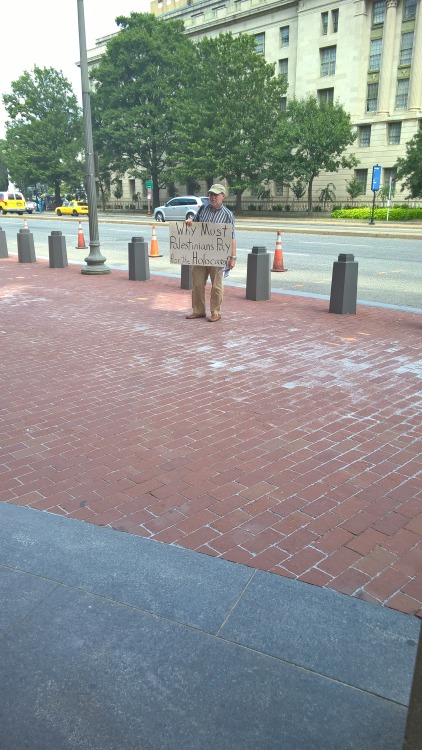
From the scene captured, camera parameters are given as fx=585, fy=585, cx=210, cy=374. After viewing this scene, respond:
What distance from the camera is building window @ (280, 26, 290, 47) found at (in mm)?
55719

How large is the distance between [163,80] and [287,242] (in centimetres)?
4004

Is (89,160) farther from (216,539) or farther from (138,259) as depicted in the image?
(216,539)

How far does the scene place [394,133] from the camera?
49.5m

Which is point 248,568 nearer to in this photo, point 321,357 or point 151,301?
point 321,357

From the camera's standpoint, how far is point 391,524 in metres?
3.28

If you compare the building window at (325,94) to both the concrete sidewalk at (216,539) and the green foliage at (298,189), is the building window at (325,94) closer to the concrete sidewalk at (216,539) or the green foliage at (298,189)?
the green foliage at (298,189)

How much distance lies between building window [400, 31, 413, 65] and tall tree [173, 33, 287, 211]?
34.8 ft

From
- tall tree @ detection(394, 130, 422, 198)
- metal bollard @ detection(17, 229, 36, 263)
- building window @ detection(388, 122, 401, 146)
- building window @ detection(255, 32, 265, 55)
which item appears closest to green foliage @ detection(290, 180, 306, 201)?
building window @ detection(388, 122, 401, 146)

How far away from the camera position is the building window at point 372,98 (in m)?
50.3

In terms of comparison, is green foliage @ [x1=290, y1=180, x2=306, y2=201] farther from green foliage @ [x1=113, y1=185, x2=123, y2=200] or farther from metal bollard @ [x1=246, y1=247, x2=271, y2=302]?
metal bollard @ [x1=246, y1=247, x2=271, y2=302]

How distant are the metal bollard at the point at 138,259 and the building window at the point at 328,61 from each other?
4781 cm

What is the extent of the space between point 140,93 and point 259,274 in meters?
53.0

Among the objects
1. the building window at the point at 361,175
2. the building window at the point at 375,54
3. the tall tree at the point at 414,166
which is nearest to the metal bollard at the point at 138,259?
the tall tree at the point at 414,166

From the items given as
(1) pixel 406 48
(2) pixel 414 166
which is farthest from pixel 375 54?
(2) pixel 414 166
